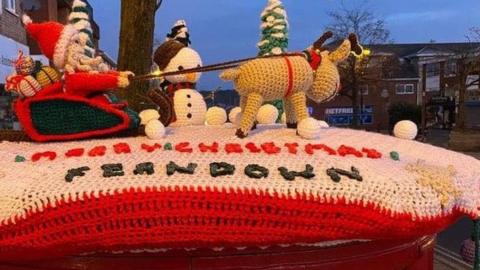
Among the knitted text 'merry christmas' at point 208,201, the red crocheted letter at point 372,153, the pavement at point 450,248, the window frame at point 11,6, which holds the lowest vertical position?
the pavement at point 450,248

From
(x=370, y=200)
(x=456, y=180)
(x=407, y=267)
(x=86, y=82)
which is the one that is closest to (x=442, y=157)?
(x=456, y=180)

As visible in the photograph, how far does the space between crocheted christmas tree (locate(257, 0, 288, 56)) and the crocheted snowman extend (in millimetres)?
1019

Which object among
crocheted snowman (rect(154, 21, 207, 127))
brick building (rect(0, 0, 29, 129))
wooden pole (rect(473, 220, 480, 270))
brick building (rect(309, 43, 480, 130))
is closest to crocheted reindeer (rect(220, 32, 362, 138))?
crocheted snowman (rect(154, 21, 207, 127))

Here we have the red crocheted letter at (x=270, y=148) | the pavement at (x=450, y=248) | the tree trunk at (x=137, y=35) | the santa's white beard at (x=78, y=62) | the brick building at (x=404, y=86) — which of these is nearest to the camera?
the red crocheted letter at (x=270, y=148)

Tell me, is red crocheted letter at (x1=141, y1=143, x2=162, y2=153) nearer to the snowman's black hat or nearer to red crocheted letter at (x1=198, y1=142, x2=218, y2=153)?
red crocheted letter at (x1=198, y1=142, x2=218, y2=153)

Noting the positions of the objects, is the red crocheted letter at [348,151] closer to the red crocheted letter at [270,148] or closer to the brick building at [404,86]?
the red crocheted letter at [270,148]

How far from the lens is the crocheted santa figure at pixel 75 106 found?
5.03 feet

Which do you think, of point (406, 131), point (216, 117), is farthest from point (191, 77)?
point (406, 131)

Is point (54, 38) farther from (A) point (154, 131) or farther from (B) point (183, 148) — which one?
(B) point (183, 148)

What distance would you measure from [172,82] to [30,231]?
1022 millimetres

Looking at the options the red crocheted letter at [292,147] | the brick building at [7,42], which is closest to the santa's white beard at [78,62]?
the red crocheted letter at [292,147]

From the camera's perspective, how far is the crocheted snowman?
200cm

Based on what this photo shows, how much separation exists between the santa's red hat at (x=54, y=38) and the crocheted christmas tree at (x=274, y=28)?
60.8 inches

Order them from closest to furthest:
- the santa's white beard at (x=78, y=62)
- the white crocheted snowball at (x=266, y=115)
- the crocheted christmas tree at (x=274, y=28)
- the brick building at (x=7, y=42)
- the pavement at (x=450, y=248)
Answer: the santa's white beard at (x=78, y=62)
the white crocheted snowball at (x=266, y=115)
the crocheted christmas tree at (x=274, y=28)
the pavement at (x=450, y=248)
the brick building at (x=7, y=42)
